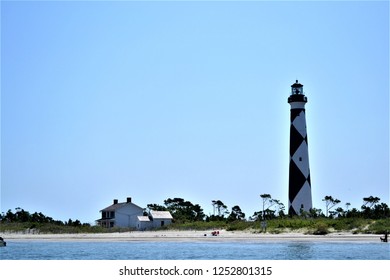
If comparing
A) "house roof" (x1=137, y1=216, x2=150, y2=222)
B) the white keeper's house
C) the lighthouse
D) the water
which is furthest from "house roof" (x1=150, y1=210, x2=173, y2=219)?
the water

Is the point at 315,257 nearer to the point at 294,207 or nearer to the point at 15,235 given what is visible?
the point at 294,207

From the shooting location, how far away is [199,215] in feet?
231

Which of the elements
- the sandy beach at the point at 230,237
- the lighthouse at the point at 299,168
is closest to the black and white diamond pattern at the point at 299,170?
the lighthouse at the point at 299,168

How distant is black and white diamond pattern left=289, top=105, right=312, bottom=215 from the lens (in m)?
48.0

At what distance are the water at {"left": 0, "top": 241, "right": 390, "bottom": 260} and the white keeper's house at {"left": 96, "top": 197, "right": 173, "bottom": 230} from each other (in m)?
25.2

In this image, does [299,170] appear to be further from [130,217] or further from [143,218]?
[130,217]

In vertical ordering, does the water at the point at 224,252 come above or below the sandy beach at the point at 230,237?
below

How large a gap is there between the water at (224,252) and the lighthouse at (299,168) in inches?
429

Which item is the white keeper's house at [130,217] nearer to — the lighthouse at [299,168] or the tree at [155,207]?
the tree at [155,207]

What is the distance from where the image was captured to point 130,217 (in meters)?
62.7

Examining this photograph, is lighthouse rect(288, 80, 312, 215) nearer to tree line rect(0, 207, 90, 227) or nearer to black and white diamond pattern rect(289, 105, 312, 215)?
black and white diamond pattern rect(289, 105, 312, 215)

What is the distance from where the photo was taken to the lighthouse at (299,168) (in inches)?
1891
